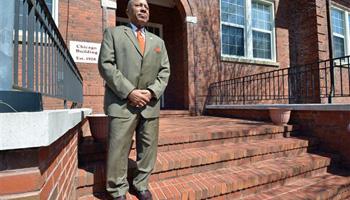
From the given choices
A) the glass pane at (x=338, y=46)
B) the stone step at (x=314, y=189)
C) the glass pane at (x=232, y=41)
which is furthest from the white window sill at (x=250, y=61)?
the stone step at (x=314, y=189)

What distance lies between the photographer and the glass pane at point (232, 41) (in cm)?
770

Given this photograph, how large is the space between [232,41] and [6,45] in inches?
303

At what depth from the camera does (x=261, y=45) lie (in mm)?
8445

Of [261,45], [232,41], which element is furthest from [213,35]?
[261,45]

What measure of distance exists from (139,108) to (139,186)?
74cm

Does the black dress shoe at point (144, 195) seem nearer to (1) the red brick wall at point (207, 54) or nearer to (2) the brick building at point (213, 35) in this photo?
(2) the brick building at point (213, 35)

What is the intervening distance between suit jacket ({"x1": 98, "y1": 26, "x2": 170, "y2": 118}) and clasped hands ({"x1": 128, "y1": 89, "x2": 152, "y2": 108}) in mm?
36

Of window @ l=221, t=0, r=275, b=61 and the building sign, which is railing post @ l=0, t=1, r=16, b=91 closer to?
the building sign

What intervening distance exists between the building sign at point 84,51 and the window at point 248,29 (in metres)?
4.18

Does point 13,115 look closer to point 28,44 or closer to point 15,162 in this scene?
point 15,162

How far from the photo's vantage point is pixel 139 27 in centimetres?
207

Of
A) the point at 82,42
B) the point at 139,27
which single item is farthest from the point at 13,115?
the point at 82,42

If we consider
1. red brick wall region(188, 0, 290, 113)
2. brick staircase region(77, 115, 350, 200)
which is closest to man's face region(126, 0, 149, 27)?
brick staircase region(77, 115, 350, 200)

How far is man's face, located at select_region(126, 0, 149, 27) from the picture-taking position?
1970 mm
